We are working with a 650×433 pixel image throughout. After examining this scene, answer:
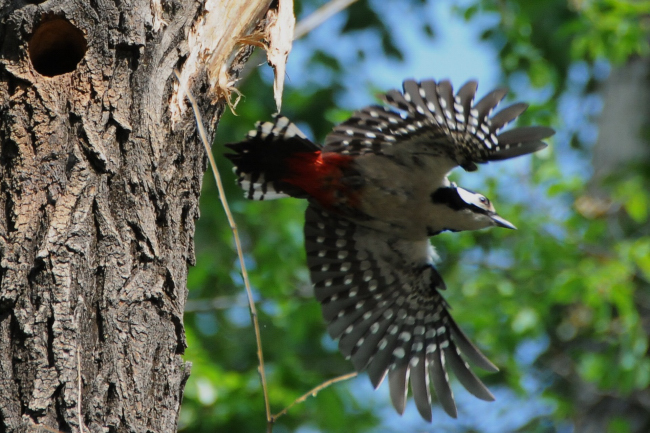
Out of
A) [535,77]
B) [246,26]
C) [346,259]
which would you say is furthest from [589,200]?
[246,26]

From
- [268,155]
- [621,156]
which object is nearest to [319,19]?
[268,155]

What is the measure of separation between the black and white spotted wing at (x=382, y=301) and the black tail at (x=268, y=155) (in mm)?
336

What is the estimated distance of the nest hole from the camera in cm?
194

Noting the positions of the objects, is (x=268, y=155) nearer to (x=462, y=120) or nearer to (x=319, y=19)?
(x=319, y=19)

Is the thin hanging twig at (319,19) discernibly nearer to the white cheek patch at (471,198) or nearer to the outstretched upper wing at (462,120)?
the outstretched upper wing at (462,120)

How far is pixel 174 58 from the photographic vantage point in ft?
6.82

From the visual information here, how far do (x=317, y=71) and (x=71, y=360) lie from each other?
688 cm

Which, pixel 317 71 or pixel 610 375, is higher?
→ pixel 317 71

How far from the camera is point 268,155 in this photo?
3.85 m

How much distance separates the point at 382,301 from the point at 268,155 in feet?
3.85

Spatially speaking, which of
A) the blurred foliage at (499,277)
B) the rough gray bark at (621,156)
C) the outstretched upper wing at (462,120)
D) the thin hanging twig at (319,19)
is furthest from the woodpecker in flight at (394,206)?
the rough gray bark at (621,156)

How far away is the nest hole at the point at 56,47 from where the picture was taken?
1937 millimetres

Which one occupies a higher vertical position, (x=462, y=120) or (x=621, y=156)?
(x=621, y=156)

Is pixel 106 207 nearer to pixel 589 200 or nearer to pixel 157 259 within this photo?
pixel 157 259
